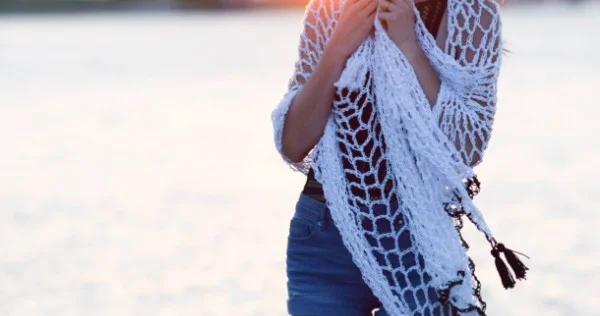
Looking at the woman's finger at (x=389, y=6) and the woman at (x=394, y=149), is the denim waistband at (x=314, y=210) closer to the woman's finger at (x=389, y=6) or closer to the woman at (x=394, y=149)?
the woman at (x=394, y=149)

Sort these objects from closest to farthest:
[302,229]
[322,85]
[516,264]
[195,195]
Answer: [516,264], [322,85], [302,229], [195,195]

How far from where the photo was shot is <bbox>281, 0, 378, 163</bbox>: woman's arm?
220 centimetres

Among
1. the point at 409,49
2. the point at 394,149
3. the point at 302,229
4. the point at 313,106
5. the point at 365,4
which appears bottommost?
the point at 302,229

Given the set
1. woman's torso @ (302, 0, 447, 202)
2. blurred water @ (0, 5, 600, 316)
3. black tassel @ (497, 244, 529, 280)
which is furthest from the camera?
blurred water @ (0, 5, 600, 316)

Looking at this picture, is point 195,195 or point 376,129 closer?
point 376,129

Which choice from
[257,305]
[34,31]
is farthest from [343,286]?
[34,31]

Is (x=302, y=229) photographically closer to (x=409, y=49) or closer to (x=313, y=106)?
(x=313, y=106)

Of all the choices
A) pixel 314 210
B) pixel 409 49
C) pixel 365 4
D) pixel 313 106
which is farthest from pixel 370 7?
pixel 314 210

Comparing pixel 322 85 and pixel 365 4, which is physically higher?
pixel 365 4

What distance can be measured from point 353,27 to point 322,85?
0.14m

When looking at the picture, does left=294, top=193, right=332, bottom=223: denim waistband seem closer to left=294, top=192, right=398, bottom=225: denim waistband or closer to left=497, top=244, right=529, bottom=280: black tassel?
left=294, top=192, right=398, bottom=225: denim waistband

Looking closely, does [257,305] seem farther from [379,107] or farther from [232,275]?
[379,107]

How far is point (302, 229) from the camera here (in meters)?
2.31

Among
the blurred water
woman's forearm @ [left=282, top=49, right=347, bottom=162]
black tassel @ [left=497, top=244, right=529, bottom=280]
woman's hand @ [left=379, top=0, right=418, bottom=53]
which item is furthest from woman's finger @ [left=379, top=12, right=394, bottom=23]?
the blurred water
